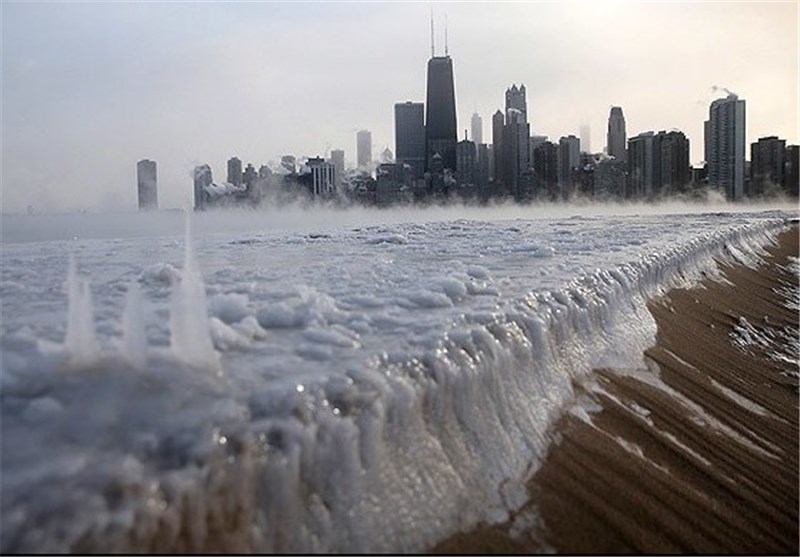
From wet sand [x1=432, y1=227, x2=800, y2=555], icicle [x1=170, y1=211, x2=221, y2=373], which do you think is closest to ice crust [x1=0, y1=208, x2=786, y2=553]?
icicle [x1=170, y1=211, x2=221, y2=373]

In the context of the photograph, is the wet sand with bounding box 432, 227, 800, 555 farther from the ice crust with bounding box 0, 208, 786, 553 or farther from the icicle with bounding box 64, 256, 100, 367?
the icicle with bounding box 64, 256, 100, 367

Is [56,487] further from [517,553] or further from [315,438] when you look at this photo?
[517,553]

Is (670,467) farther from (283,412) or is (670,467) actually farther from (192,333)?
(192,333)

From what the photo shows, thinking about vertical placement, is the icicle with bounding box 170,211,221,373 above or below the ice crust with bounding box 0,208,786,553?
above

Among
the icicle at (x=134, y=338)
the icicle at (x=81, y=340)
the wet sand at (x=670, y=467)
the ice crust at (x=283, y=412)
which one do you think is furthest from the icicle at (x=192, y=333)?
the wet sand at (x=670, y=467)

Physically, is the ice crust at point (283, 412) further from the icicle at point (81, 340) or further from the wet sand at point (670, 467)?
the wet sand at point (670, 467)

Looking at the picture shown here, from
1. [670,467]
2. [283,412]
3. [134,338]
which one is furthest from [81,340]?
[670,467]

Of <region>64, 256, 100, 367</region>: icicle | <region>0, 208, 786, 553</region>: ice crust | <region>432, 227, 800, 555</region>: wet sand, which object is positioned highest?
<region>64, 256, 100, 367</region>: icicle
